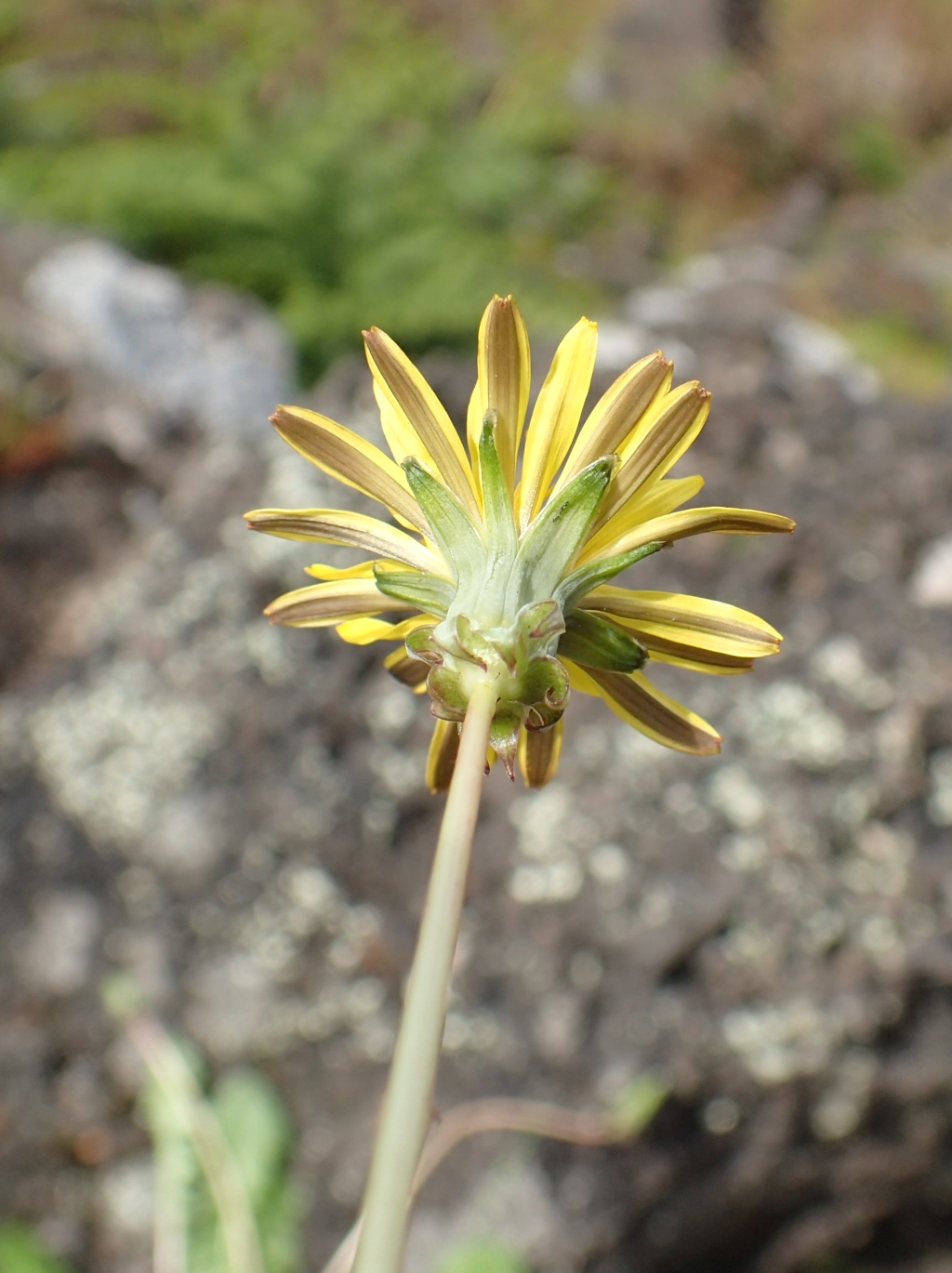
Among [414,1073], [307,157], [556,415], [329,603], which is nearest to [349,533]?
[329,603]

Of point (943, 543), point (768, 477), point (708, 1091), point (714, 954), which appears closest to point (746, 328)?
point (768, 477)

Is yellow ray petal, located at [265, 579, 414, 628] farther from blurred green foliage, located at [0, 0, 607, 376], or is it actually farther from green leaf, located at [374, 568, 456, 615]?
blurred green foliage, located at [0, 0, 607, 376]

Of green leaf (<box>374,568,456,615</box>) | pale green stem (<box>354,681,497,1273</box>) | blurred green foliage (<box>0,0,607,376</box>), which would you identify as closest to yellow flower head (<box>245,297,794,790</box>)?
green leaf (<box>374,568,456,615</box>)

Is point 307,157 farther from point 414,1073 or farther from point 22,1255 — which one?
point 414,1073

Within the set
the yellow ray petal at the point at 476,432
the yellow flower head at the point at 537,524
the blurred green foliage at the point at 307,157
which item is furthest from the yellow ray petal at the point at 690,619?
the blurred green foliage at the point at 307,157

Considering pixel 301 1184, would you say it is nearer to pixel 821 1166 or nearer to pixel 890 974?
pixel 821 1166
